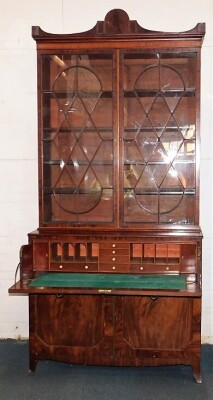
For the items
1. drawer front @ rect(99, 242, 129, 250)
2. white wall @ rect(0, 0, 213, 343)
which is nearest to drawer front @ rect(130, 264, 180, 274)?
drawer front @ rect(99, 242, 129, 250)

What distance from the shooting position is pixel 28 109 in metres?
3.04

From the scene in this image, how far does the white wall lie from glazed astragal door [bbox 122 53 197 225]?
15.5 inches

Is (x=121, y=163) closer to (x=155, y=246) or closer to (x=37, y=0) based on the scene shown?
(x=155, y=246)

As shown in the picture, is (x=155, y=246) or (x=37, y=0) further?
(x=37, y=0)

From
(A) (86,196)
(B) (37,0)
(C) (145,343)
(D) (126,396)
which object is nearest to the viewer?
(D) (126,396)

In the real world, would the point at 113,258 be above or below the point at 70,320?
above

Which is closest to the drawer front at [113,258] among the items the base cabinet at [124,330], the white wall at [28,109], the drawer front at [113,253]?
the drawer front at [113,253]

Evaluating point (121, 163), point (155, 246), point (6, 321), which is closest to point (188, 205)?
point (155, 246)

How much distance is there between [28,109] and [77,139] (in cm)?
61

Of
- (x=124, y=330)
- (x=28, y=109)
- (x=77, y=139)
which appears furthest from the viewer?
(x=28, y=109)

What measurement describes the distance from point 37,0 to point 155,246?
2.00 m

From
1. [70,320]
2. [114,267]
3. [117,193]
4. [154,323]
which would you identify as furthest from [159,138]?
[70,320]

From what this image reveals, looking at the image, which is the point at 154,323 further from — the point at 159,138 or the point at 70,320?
the point at 159,138

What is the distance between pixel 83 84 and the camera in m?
2.66
